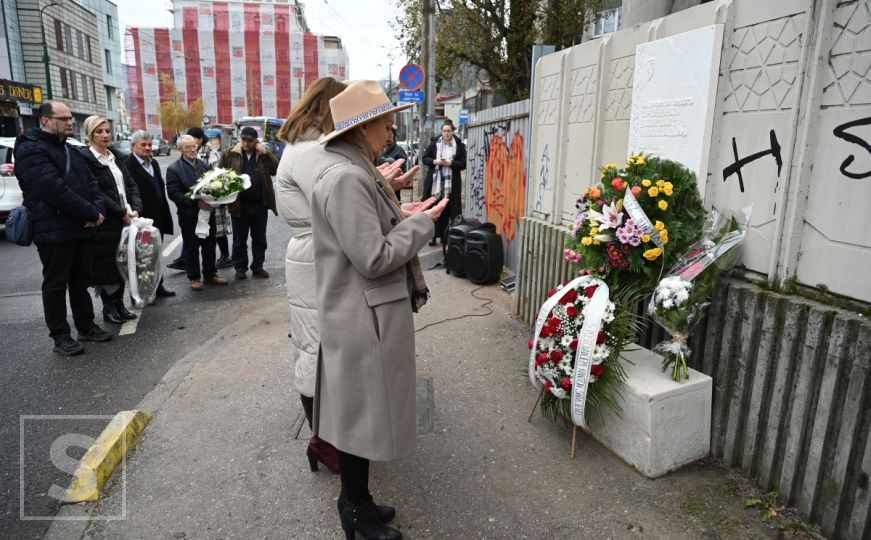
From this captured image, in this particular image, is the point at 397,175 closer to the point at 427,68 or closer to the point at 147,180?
the point at 147,180

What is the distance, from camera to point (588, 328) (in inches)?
119

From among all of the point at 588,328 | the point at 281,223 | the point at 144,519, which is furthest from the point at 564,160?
the point at 281,223

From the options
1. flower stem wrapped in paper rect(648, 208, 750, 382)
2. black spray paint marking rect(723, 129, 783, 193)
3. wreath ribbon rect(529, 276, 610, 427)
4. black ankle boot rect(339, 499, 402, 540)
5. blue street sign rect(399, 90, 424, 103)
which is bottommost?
black ankle boot rect(339, 499, 402, 540)

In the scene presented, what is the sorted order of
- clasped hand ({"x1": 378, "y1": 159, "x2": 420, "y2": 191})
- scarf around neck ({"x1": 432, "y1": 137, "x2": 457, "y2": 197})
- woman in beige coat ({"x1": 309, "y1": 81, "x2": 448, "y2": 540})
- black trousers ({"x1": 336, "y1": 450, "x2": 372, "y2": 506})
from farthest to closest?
scarf around neck ({"x1": 432, "y1": 137, "x2": 457, "y2": 197}), clasped hand ({"x1": 378, "y1": 159, "x2": 420, "y2": 191}), black trousers ({"x1": 336, "y1": 450, "x2": 372, "y2": 506}), woman in beige coat ({"x1": 309, "y1": 81, "x2": 448, "y2": 540})

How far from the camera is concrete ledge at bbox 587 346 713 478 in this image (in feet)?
9.55

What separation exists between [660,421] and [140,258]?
5090 mm

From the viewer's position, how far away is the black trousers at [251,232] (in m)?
7.41

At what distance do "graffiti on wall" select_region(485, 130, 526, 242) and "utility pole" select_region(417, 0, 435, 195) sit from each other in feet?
14.0

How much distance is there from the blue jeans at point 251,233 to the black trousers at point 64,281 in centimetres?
243

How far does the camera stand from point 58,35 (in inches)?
1764

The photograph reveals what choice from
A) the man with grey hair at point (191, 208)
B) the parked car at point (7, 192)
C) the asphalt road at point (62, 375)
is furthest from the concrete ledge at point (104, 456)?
the parked car at point (7, 192)

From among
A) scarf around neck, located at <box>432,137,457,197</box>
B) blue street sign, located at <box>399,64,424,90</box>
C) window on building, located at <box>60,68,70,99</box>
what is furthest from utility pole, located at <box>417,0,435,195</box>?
window on building, located at <box>60,68,70,99</box>

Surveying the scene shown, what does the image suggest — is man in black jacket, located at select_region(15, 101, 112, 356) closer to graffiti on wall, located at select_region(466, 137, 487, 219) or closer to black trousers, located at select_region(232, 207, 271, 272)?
black trousers, located at select_region(232, 207, 271, 272)

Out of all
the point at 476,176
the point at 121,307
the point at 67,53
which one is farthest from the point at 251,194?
the point at 67,53
